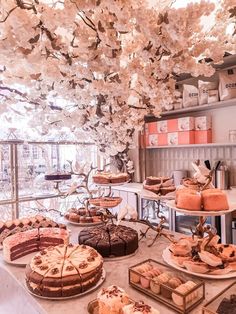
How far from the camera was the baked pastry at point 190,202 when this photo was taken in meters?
1.16

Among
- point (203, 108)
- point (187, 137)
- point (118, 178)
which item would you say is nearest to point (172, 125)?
point (187, 137)

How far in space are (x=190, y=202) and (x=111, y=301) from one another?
0.54 meters

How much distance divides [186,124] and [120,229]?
5.91ft

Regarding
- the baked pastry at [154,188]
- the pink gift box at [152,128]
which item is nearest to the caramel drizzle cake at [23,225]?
the baked pastry at [154,188]

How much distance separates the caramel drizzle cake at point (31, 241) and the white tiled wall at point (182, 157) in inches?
81.7

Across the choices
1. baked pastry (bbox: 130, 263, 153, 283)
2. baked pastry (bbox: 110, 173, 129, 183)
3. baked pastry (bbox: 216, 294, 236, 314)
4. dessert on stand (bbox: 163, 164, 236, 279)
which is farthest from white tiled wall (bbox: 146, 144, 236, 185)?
baked pastry (bbox: 216, 294, 236, 314)

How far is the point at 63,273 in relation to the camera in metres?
1.04

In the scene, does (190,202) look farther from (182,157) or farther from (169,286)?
(182,157)

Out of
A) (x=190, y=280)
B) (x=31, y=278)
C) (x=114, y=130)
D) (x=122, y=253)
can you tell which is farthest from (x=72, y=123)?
(x=190, y=280)

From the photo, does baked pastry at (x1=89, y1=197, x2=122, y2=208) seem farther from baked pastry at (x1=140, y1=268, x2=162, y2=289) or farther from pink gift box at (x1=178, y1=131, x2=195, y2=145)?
pink gift box at (x1=178, y1=131, x2=195, y2=145)

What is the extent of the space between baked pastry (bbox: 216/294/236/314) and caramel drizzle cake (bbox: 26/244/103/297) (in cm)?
50

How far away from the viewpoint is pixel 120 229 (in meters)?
1.51

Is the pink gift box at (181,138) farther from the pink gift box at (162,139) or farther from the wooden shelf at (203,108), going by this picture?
the wooden shelf at (203,108)

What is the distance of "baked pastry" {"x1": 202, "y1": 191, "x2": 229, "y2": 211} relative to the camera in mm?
1146
